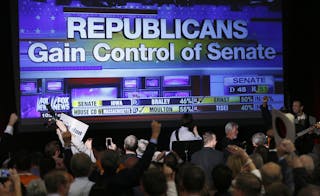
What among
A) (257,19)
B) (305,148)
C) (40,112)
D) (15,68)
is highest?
(257,19)

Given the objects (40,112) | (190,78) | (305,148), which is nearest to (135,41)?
(190,78)

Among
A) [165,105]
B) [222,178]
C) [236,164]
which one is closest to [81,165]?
[222,178]

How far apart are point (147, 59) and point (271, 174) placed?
5.36m

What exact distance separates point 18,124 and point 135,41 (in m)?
2.14

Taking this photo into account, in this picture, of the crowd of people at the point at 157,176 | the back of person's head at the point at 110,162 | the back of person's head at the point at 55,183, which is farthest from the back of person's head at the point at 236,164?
the back of person's head at the point at 55,183

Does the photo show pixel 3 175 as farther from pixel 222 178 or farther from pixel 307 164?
pixel 307 164

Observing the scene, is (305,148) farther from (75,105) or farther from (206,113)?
(75,105)

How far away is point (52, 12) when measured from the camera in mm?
8492

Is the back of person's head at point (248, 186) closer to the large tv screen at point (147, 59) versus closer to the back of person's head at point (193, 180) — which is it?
the back of person's head at point (193, 180)

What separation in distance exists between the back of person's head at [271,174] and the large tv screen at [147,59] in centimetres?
515

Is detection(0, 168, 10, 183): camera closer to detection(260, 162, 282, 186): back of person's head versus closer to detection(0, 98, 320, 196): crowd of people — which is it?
detection(0, 98, 320, 196): crowd of people

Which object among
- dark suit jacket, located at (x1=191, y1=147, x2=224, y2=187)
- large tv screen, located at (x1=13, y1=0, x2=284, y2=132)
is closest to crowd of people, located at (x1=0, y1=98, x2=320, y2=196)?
dark suit jacket, located at (x1=191, y1=147, x2=224, y2=187)

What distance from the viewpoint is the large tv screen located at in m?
8.49

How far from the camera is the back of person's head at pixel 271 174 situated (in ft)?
12.3
